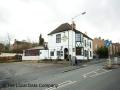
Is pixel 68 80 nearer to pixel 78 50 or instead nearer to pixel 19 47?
pixel 78 50

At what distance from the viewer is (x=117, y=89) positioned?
12.7 m

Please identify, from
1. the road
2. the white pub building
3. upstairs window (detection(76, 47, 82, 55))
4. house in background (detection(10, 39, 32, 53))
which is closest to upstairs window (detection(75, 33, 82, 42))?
the white pub building

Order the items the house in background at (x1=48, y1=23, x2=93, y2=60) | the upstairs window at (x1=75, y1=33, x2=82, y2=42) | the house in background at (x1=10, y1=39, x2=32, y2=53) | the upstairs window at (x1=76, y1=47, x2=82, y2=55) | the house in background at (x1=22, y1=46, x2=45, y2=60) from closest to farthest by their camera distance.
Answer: the house in background at (x1=48, y1=23, x2=93, y2=60) → the upstairs window at (x1=75, y1=33, x2=82, y2=42) → the upstairs window at (x1=76, y1=47, x2=82, y2=55) → the house in background at (x1=22, y1=46, x2=45, y2=60) → the house in background at (x1=10, y1=39, x2=32, y2=53)

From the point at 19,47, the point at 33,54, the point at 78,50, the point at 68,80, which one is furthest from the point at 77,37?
the point at 19,47

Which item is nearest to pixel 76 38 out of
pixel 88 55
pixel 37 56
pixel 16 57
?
pixel 88 55

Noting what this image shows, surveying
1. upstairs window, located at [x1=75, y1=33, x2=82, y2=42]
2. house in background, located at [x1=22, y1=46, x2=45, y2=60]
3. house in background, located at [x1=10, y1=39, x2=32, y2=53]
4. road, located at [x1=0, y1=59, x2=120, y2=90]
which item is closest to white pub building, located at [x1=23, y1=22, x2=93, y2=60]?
upstairs window, located at [x1=75, y1=33, x2=82, y2=42]

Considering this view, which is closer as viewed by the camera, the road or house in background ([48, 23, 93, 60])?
the road

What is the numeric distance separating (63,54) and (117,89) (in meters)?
34.0

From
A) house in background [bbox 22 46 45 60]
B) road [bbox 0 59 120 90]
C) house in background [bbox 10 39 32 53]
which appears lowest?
road [bbox 0 59 120 90]

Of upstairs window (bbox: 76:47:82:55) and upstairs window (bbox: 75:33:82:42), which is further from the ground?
upstairs window (bbox: 75:33:82:42)

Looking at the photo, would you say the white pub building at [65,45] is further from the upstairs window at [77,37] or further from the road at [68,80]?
the road at [68,80]

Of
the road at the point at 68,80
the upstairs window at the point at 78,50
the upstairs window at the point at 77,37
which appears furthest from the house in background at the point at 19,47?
the road at the point at 68,80

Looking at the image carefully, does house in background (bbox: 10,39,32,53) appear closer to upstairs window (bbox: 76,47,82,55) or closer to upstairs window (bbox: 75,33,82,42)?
upstairs window (bbox: 76,47,82,55)

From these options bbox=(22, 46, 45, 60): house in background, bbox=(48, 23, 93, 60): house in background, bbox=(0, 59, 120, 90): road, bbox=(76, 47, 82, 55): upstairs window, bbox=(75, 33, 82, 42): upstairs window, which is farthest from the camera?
bbox=(22, 46, 45, 60): house in background
